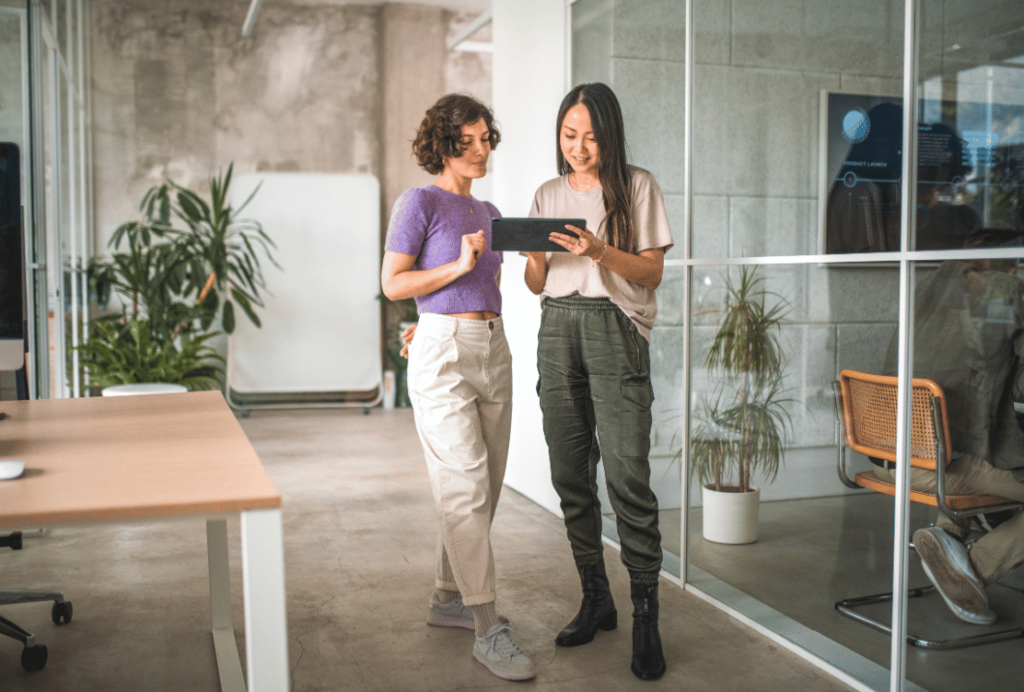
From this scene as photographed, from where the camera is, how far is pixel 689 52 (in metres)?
3.13

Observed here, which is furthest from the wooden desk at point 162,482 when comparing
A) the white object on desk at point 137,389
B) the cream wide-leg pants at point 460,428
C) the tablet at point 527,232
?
the white object on desk at point 137,389

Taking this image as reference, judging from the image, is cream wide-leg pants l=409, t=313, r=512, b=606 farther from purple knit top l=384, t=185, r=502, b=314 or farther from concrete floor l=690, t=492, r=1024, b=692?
concrete floor l=690, t=492, r=1024, b=692

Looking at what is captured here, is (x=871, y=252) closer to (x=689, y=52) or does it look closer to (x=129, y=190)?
(x=689, y=52)

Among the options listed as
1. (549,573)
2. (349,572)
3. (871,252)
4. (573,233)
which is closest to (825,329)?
(871,252)

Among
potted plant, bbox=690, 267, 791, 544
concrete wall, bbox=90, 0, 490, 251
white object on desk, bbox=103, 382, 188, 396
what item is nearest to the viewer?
potted plant, bbox=690, 267, 791, 544

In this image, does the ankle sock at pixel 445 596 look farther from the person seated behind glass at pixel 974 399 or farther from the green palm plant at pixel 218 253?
the green palm plant at pixel 218 253

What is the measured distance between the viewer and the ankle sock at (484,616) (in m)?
2.48

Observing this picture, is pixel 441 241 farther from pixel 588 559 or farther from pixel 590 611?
pixel 590 611

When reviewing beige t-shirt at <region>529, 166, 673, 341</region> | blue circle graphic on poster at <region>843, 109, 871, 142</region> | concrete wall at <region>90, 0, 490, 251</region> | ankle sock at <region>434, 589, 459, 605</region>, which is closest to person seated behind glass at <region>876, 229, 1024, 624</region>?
blue circle graphic on poster at <region>843, 109, 871, 142</region>

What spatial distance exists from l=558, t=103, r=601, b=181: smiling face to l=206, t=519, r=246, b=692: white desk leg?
1503 millimetres

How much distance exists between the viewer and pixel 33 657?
252 cm

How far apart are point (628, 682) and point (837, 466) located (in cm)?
87

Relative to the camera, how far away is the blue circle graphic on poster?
7.55ft

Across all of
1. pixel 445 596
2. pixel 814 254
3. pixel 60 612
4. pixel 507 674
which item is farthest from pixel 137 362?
pixel 814 254
